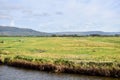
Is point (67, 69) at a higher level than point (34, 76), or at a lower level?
higher

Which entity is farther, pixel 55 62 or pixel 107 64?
pixel 55 62

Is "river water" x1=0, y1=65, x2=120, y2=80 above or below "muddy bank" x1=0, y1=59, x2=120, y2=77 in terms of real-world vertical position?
below

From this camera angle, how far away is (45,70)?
2111 inches

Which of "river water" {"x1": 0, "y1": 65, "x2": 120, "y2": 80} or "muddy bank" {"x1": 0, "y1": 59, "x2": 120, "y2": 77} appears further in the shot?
"muddy bank" {"x1": 0, "y1": 59, "x2": 120, "y2": 77}

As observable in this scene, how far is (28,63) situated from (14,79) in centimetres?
1467

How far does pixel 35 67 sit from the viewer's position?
56062 millimetres

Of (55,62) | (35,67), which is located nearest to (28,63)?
(35,67)

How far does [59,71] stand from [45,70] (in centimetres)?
364

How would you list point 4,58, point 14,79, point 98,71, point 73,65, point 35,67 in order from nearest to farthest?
point 14,79
point 98,71
point 73,65
point 35,67
point 4,58

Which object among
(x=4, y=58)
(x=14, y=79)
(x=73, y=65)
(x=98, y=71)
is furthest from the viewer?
(x=4, y=58)

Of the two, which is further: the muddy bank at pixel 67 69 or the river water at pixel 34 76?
Answer: the muddy bank at pixel 67 69

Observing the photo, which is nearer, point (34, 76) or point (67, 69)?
point (34, 76)

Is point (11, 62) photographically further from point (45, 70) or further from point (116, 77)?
point (116, 77)

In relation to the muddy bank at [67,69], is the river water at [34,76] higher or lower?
lower
